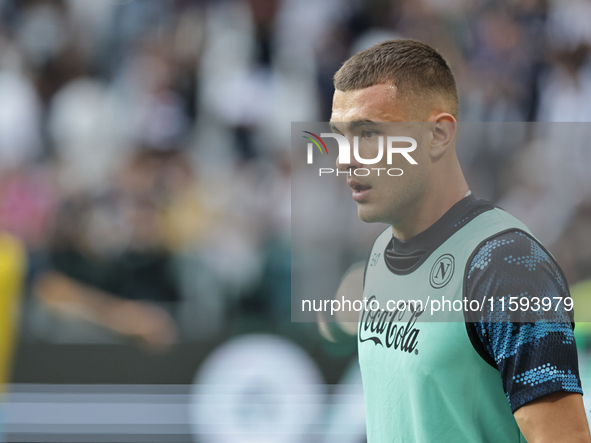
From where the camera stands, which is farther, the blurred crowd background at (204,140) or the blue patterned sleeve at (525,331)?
the blurred crowd background at (204,140)

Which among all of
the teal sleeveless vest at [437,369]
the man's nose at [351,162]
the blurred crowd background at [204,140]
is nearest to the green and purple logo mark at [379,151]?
the man's nose at [351,162]

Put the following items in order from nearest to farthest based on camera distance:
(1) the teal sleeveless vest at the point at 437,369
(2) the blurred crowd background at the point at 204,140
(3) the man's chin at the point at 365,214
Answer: (1) the teal sleeveless vest at the point at 437,369 < (3) the man's chin at the point at 365,214 < (2) the blurred crowd background at the point at 204,140

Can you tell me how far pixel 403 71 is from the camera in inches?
64.2

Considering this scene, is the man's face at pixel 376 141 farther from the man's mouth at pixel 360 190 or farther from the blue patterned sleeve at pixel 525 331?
the blue patterned sleeve at pixel 525 331

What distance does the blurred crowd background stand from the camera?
5.53m

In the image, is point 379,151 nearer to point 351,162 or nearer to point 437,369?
point 351,162

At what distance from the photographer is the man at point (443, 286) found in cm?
142

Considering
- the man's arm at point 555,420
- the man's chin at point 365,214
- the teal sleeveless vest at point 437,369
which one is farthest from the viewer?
the man's chin at point 365,214

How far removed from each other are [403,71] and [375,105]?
98mm

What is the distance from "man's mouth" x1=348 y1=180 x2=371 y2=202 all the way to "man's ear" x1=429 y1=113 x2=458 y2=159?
0.54ft

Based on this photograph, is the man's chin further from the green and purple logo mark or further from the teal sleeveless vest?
the teal sleeveless vest

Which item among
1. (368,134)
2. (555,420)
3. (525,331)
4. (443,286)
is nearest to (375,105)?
(368,134)

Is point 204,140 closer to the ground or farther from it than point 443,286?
farther from it

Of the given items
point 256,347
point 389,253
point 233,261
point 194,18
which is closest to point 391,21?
point 194,18
